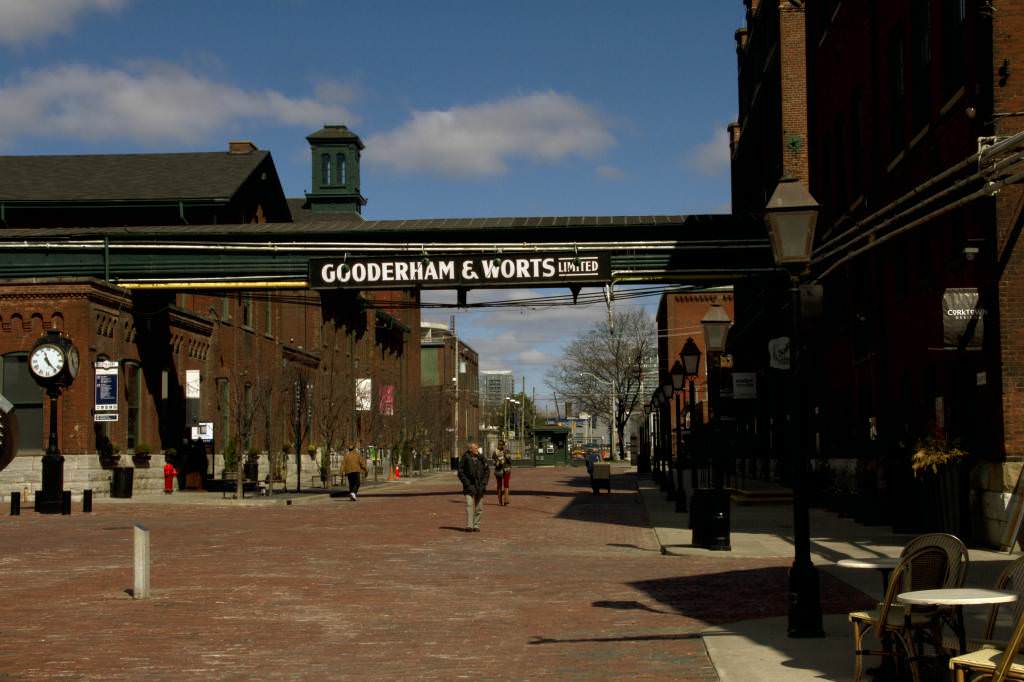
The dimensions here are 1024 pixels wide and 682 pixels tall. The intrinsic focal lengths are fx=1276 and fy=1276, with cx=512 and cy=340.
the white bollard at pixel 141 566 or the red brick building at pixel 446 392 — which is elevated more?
the red brick building at pixel 446 392

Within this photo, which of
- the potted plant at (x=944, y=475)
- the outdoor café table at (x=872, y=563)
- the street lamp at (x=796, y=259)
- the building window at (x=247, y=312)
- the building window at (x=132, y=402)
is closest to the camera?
the outdoor café table at (x=872, y=563)

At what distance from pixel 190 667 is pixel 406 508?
84.9 ft

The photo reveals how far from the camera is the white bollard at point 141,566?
1499cm

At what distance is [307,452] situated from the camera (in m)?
68.2

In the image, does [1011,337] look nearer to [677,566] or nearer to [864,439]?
[677,566]

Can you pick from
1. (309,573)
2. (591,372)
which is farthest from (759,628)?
(591,372)

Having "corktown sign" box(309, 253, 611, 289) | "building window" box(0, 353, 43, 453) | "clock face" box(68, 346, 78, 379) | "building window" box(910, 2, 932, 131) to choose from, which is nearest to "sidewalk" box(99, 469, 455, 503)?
"building window" box(0, 353, 43, 453)

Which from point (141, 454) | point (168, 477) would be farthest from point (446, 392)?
point (141, 454)

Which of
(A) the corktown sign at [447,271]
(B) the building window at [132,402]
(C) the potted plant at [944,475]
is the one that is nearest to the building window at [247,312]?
(B) the building window at [132,402]

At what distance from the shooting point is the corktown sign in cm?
3272

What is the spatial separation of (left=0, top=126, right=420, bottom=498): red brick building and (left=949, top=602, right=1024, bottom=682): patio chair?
26116 millimetres

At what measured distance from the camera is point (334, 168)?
95.6 metres

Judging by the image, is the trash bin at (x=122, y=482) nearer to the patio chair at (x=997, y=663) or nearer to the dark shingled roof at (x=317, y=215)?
the patio chair at (x=997, y=663)

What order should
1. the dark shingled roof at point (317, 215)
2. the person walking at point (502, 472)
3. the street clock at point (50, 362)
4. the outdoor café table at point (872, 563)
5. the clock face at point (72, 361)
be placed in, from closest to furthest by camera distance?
the outdoor café table at point (872, 563)
the street clock at point (50, 362)
the clock face at point (72, 361)
the person walking at point (502, 472)
the dark shingled roof at point (317, 215)
